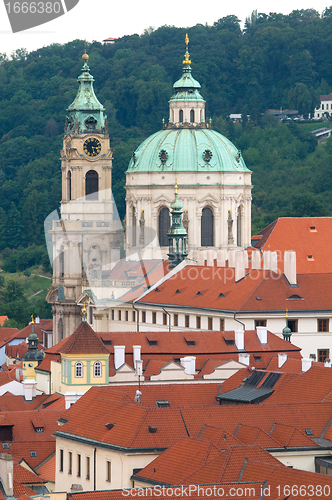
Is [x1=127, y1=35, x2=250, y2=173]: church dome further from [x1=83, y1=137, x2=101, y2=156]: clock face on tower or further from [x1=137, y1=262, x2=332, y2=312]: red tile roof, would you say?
[x1=137, y1=262, x2=332, y2=312]: red tile roof

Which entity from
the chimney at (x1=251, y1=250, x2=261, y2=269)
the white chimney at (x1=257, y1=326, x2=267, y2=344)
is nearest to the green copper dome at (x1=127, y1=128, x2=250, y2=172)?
the chimney at (x1=251, y1=250, x2=261, y2=269)

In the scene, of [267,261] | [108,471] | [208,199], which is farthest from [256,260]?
[108,471]

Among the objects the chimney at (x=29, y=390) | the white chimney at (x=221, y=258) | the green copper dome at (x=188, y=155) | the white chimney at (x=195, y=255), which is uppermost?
the green copper dome at (x=188, y=155)

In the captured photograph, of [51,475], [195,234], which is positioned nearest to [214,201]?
[195,234]

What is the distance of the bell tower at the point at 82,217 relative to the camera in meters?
134

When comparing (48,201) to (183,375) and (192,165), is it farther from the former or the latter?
(183,375)

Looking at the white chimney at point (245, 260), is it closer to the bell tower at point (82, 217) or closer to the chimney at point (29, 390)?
the bell tower at point (82, 217)

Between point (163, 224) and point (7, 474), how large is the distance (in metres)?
69.1

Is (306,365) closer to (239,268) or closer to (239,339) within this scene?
(239,339)

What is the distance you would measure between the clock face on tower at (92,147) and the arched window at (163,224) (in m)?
7.61

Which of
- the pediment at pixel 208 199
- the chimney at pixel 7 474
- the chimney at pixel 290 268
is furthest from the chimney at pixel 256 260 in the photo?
the chimney at pixel 7 474

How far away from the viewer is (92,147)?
138 m

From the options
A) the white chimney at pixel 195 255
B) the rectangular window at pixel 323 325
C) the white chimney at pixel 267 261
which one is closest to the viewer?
the rectangular window at pixel 323 325

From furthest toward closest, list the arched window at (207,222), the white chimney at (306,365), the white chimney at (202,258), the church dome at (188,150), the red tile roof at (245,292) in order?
the arched window at (207,222) < the church dome at (188,150) < the white chimney at (202,258) < the red tile roof at (245,292) < the white chimney at (306,365)
